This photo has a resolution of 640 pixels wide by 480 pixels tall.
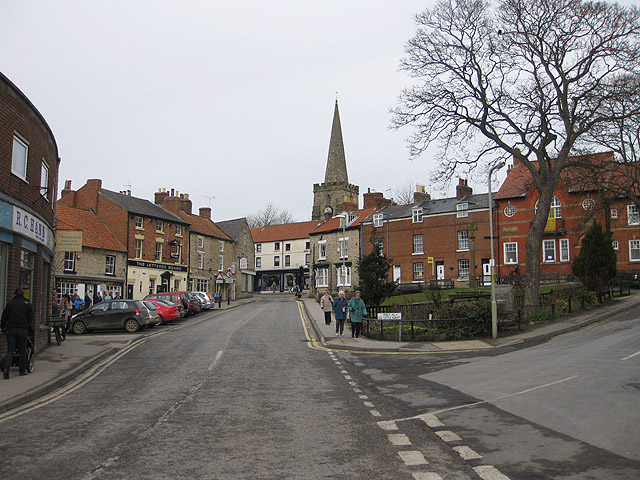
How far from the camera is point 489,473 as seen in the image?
5.80 m

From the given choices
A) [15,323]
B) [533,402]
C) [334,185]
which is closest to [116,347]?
[15,323]

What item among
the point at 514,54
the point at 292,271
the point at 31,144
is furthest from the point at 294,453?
the point at 292,271

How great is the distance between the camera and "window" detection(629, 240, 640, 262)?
45.4 m

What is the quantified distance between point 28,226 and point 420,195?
47735 millimetres

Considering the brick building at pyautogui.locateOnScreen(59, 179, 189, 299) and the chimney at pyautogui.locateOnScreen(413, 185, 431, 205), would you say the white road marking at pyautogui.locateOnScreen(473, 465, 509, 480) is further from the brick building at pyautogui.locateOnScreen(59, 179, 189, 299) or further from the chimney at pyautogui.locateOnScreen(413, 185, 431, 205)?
the chimney at pyautogui.locateOnScreen(413, 185, 431, 205)

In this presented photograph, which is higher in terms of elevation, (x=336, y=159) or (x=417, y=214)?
(x=336, y=159)

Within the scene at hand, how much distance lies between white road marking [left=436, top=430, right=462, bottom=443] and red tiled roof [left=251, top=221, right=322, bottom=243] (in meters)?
81.0

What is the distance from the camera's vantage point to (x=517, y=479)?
559 cm

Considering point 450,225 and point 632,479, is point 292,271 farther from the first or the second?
point 632,479

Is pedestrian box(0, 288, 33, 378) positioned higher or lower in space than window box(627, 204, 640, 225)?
lower

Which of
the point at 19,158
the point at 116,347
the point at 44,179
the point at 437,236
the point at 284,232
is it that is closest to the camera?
the point at 19,158

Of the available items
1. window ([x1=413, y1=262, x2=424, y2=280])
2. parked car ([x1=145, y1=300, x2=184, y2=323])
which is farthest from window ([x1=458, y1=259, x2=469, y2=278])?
parked car ([x1=145, y1=300, x2=184, y2=323])

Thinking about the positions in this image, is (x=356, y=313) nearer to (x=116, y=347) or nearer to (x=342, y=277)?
(x=116, y=347)

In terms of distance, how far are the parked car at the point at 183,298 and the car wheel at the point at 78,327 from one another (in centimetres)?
869
